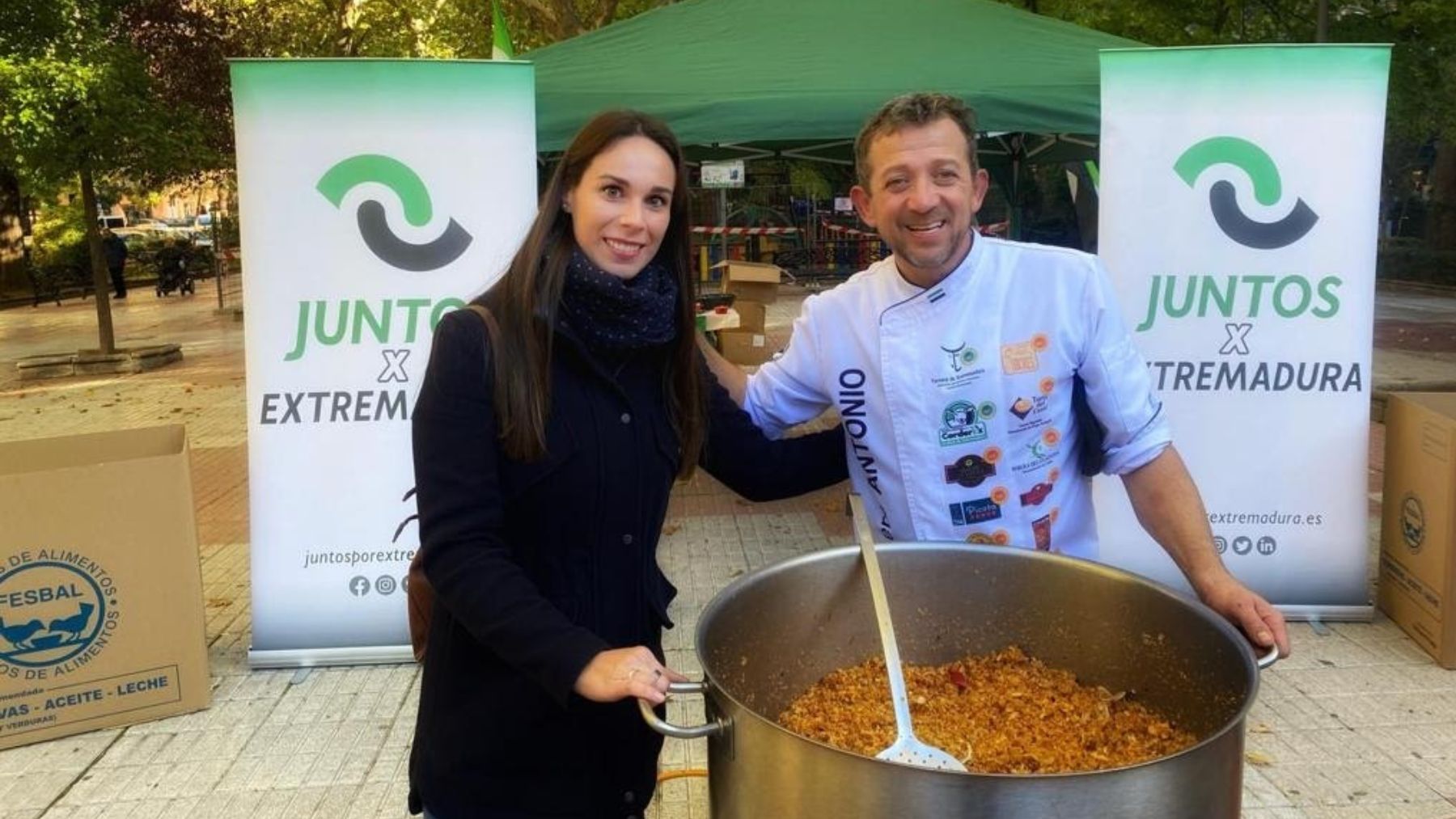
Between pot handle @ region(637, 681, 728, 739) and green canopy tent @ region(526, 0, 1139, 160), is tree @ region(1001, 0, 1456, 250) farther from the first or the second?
pot handle @ region(637, 681, 728, 739)

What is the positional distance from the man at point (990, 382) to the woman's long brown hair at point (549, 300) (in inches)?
15.8

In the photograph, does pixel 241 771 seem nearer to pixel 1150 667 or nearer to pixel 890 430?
pixel 890 430

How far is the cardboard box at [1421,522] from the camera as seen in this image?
12.3 ft

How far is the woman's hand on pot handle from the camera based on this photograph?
1.25m

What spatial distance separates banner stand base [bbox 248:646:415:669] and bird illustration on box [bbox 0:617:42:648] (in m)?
0.78

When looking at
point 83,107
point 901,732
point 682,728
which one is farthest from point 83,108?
point 901,732

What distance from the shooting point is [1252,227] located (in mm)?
4098

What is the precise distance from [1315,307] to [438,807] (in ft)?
12.6

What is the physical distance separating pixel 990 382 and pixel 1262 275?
2.80 metres

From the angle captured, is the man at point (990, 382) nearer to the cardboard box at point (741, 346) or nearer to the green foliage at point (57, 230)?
the cardboard box at point (741, 346)

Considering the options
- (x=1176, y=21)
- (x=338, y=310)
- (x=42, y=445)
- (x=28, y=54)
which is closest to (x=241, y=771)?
(x=42, y=445)

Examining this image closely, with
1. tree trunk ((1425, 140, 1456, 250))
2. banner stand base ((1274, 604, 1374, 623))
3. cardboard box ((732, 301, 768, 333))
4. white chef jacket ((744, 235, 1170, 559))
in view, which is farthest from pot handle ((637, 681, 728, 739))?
tree trunk ((1425, 140, 1456, 250))

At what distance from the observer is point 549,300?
1522 mm

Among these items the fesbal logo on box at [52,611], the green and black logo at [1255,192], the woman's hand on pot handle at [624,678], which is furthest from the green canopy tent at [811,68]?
the woman's hand on pot handle at [624,678]
